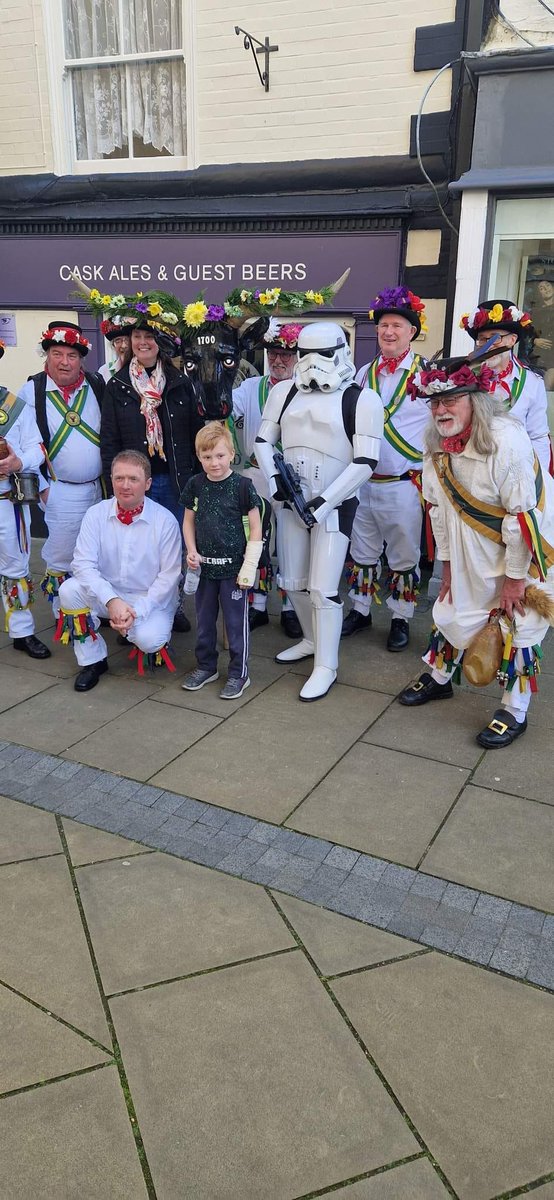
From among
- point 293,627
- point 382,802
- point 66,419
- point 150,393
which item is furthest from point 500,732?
point 66,419

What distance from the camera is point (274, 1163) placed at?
6.61 ft

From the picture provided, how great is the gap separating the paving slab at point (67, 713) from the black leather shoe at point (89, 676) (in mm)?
35

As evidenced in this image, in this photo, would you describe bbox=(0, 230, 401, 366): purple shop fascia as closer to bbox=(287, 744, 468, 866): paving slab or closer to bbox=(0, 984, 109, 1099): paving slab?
bbox=(287, 744, 468, 866): paving slab

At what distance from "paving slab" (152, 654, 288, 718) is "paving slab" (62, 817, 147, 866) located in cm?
112

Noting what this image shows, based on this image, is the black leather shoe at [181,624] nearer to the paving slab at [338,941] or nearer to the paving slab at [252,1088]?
the paving slab at [338,941]

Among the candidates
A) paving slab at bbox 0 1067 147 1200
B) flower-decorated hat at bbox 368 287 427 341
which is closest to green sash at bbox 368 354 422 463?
flower-decorated hat at bbox 368 287 427 341

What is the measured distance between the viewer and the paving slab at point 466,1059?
2.04 metres

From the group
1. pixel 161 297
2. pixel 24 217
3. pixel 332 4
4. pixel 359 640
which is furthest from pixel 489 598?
pixel 24 217

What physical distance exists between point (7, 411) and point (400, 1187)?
419 cm

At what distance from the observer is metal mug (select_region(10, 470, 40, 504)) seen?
4859 mm

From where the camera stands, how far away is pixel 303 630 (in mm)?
4984

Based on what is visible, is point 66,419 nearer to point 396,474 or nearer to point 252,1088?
point 396,474

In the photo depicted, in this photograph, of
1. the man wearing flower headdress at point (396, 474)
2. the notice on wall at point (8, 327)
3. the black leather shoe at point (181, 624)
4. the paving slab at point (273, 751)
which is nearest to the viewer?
the paving slab at point (273, 751)

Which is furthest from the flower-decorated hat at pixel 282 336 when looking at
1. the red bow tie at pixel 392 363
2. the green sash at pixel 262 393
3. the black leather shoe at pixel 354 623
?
the black leather shoe at pixel 354 623
